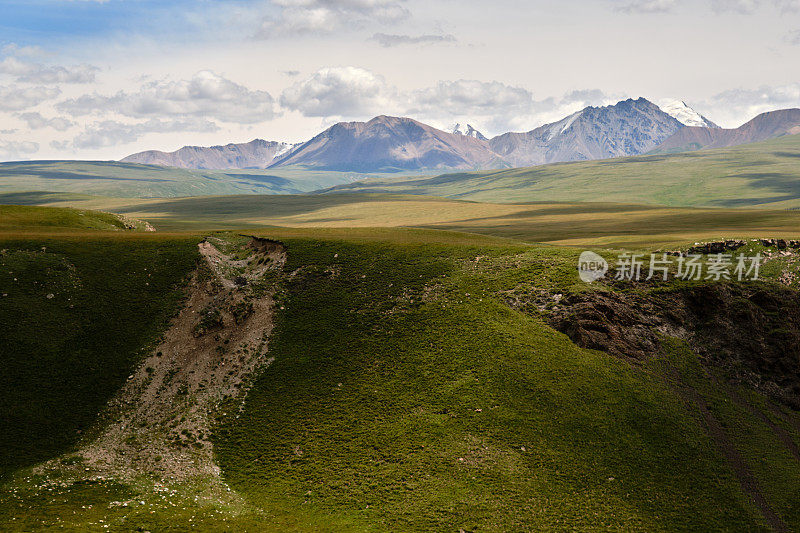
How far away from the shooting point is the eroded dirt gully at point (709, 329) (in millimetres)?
48300

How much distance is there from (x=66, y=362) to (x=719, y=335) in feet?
202

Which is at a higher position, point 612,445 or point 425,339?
point 425,339

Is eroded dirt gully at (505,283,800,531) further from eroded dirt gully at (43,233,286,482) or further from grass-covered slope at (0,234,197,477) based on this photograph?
grass-covered slope at (0,234,197,477)

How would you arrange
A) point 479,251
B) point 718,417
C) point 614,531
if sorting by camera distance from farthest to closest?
point 479,251 < point 718,417 < point 614,531

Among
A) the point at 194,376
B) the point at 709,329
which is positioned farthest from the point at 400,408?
the point at 709,329

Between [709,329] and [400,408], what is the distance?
32907mm

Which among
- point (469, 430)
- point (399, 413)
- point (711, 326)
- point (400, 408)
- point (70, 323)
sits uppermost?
point (711, 326)

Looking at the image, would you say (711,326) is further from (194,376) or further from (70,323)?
(70,323)

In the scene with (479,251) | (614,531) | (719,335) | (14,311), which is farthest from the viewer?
(479,251)

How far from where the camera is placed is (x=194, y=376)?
48094 millimetres

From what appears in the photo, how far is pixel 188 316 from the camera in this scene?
54.0m

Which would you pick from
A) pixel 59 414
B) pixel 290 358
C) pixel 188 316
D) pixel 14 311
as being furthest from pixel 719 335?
pixel 14 311

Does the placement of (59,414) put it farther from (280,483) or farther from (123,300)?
(280,483)

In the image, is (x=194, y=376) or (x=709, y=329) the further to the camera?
(x=709, y=329)
